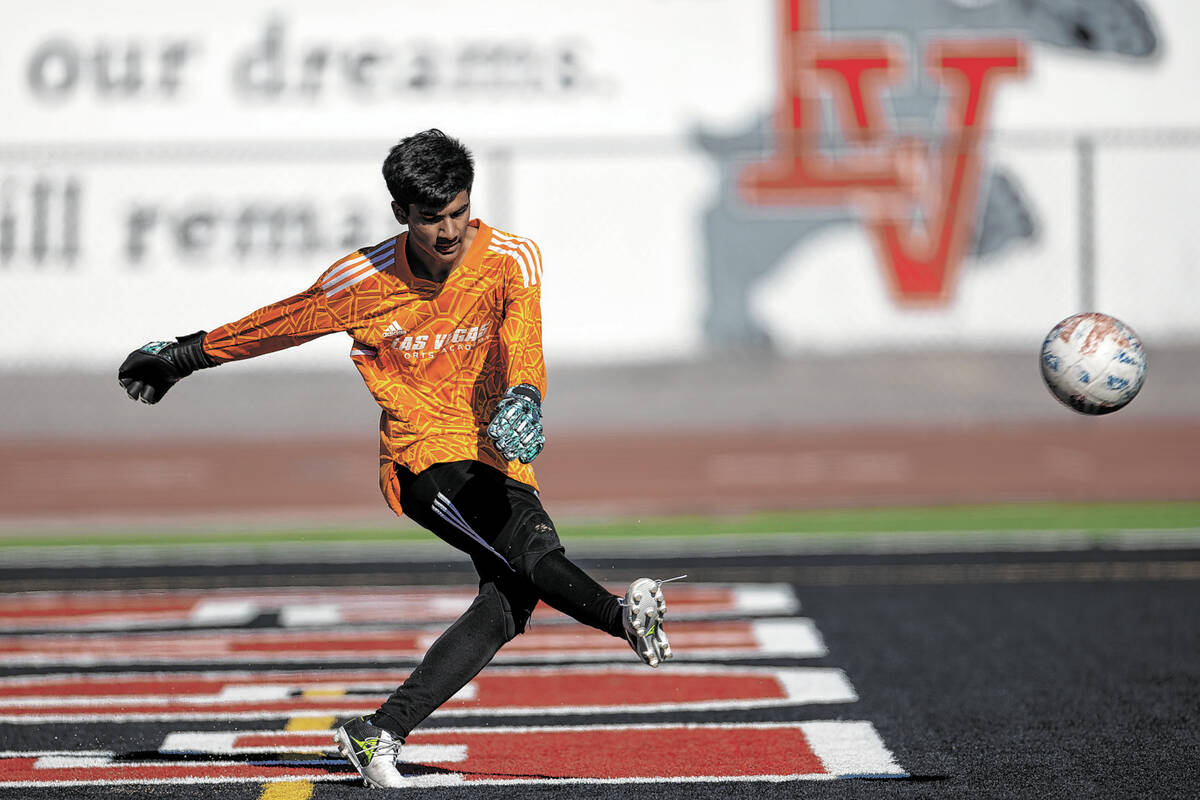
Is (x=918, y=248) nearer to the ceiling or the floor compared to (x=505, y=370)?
nearer to the floor

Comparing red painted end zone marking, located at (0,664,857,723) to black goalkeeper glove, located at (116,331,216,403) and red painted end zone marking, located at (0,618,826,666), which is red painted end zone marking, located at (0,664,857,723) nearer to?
red painted end zone marking, located at (0,618,826,666)

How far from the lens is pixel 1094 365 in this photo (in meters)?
5.80

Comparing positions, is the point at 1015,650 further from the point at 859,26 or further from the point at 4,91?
the point at 4,91

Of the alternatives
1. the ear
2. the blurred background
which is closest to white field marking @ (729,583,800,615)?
the ear

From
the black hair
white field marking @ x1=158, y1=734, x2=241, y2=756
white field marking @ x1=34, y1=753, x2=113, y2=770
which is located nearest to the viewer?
the black hair

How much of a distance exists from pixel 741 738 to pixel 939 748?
659 millimetres

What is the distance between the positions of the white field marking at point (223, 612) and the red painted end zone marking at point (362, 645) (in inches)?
12.0

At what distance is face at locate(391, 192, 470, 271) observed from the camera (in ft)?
15.2

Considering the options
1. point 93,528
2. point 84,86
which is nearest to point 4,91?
point 84,86

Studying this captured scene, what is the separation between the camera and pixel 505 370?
16.1ft

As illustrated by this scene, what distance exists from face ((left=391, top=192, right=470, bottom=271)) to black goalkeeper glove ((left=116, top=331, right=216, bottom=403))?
2.62 feet

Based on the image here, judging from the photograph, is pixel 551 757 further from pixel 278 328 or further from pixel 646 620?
pixel 278 328

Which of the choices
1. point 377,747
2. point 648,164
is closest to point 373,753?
point 377,747

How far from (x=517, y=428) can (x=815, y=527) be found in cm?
763
